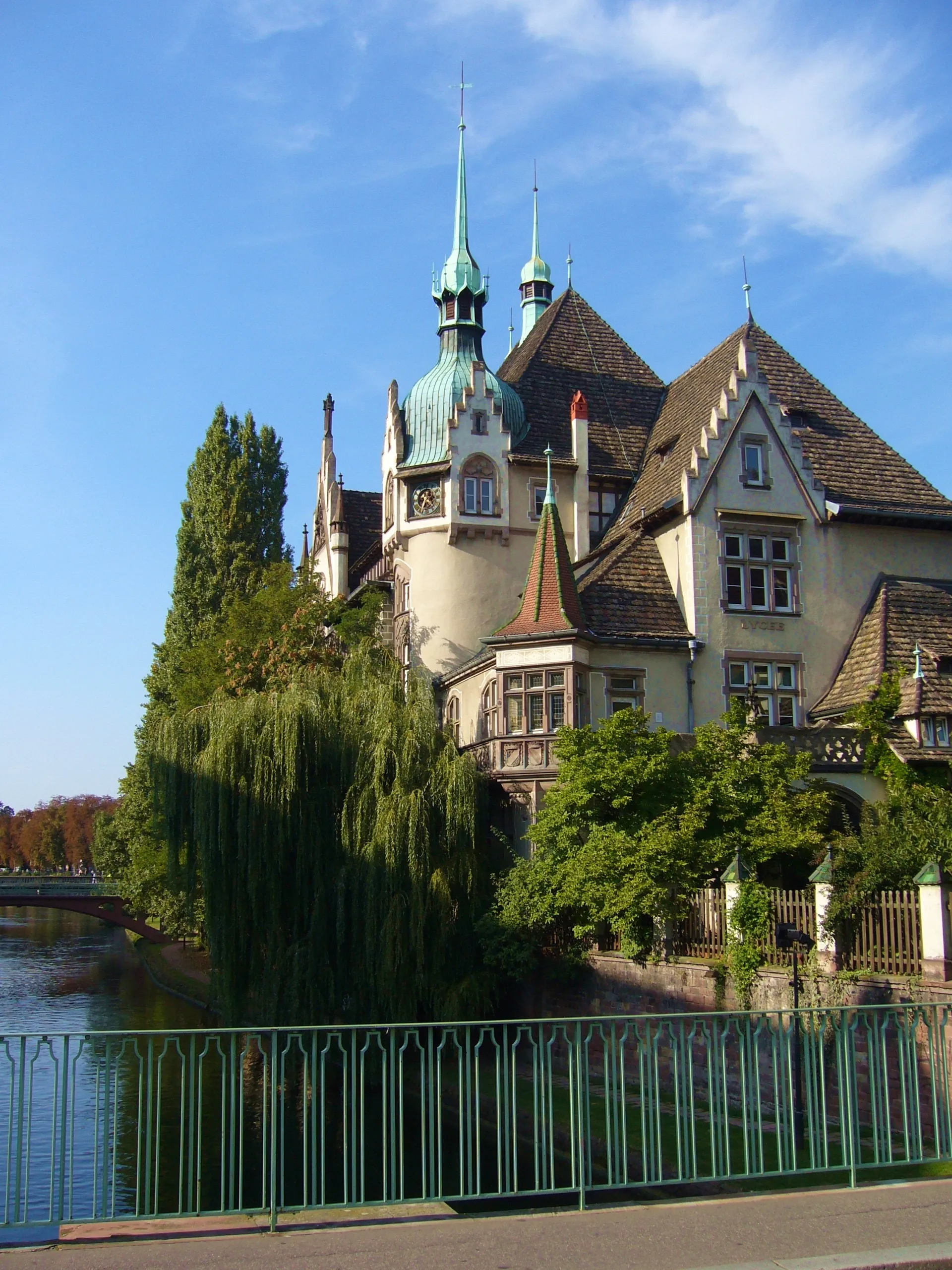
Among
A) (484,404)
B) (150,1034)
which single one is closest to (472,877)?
(484,404)

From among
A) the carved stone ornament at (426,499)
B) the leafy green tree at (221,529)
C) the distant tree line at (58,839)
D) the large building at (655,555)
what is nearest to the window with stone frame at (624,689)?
the large building at (655,555)

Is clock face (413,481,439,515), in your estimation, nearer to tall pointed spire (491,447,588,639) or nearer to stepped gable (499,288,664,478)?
stepped gable (499,288,664,478)

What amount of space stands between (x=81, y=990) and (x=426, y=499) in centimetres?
2612

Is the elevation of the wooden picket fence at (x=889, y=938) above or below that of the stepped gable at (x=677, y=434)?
below

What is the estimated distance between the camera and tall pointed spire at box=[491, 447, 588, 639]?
28.4 meters

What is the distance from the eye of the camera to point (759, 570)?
31453 mm

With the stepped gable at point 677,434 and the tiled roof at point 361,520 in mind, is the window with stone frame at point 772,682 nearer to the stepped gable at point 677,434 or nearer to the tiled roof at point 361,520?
the stepped gable at point 677,434

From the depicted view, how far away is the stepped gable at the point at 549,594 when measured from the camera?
2841 cm

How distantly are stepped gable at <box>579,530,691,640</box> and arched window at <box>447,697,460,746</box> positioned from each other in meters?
4.63

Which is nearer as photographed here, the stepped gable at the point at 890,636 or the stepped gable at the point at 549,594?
the stepped gable at the point at 549,594

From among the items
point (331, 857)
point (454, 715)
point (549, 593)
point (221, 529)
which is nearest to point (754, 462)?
point (549, 593)

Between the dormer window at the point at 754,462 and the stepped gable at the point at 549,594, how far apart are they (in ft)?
17.3

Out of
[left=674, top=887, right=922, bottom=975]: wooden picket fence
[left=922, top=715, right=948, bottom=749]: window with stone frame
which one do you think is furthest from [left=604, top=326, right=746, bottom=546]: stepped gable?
[left=674, top=887, right=922, bottom=975]: wooden picket fence

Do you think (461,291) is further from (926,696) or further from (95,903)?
(95,903)
